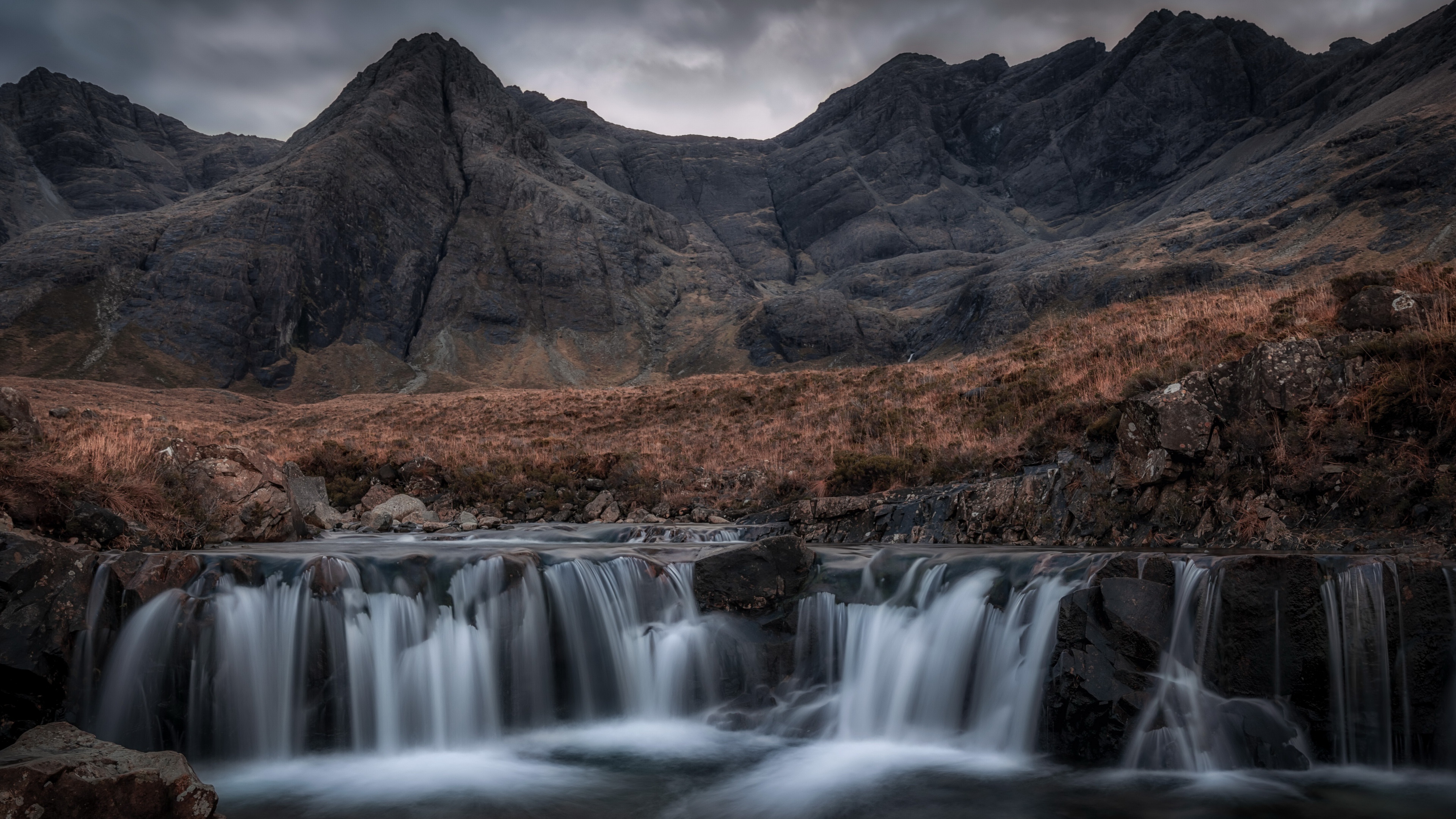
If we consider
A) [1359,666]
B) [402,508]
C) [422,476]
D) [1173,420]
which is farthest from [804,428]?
[1359,666]

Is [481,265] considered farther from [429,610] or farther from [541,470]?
[429,610]

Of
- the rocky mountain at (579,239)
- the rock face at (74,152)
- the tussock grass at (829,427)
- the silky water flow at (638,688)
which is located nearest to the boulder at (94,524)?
the tussock grass at (829,427)

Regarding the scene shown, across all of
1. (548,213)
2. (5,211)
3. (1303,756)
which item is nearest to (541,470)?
(1303,756)

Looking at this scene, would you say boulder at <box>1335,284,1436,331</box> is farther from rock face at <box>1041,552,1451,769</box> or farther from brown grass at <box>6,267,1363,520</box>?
rock face at <box>1041,552,1451,769</box>

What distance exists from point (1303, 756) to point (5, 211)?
7946 inches

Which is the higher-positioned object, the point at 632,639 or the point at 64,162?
the point at 64,162

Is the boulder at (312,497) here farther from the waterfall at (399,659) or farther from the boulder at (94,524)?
the waterfall at (399,659)

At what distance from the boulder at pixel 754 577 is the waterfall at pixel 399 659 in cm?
43

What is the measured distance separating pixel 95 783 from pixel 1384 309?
14.3 meters

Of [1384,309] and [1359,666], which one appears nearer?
[1359,666]

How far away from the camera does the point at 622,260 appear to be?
14262cm

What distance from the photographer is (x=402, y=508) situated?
19.0m

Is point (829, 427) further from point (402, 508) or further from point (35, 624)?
point (35, 624)

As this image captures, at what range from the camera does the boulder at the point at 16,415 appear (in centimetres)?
1097
